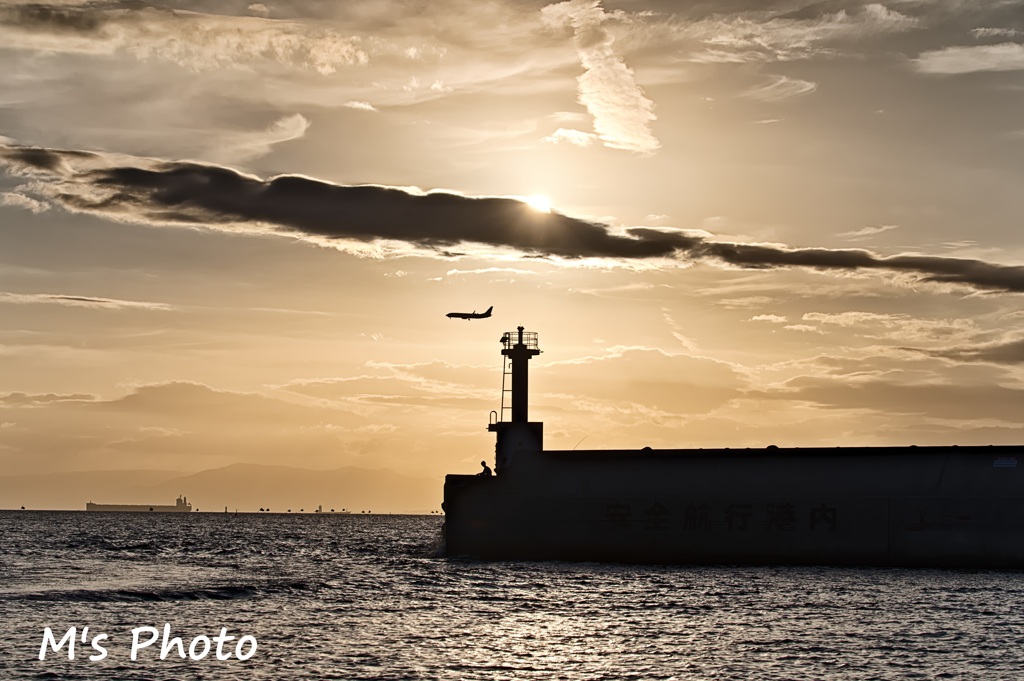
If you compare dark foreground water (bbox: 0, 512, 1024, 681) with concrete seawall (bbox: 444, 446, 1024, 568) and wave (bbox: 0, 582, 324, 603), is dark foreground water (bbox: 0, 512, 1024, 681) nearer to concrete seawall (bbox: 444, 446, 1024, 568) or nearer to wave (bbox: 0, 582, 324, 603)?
wave (bbox: 0, 582, 324, 603)

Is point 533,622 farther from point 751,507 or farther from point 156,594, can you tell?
point 751,507

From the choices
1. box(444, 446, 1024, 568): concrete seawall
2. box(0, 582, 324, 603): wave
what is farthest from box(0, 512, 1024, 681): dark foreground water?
box(444, 446, 1024, 568): concrete seawall

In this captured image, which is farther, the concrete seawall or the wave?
the concrete seawall

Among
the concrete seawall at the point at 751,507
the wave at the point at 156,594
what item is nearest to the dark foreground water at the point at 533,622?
the wave at the point at 156,594

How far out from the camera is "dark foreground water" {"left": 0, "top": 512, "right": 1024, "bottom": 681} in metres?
26.9

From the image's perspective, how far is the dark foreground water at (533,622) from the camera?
1057 inches

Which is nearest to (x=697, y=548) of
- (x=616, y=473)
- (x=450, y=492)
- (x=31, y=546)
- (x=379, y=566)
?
(x=616, y=473)

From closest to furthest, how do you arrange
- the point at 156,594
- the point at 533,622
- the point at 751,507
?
the point at 533,622 < the point at 156,594 < the point at 751,507

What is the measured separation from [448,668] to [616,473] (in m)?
28.7

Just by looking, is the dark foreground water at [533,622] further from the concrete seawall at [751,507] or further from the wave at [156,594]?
the concrete seawall at [751,507]

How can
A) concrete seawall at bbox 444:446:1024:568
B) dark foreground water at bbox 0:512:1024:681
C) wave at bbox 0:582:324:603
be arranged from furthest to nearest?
1. concrete seawall at bbox 444:446:1024:568
2. wave at bbox 0:582:324:603
3. dark foreground water at bbox 0:512:1024:681

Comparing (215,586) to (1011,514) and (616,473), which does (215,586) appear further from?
(1011,514)

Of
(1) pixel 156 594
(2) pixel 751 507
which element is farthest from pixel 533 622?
(2) pixel 751 507

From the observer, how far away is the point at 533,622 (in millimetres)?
34469
